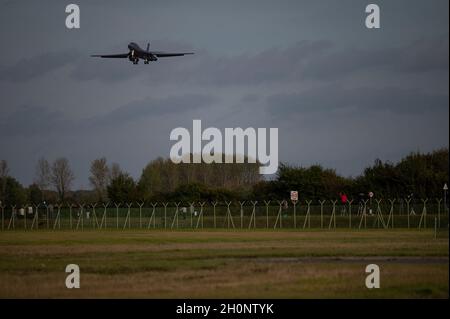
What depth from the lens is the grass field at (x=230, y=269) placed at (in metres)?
24.9

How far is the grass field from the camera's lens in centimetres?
2491

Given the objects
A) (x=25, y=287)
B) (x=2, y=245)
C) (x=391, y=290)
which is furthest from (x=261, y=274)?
(x=2, y=245)

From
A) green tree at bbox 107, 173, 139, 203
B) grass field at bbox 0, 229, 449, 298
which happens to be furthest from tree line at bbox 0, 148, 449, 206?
grass field at bbox 0, 229, 449, 298

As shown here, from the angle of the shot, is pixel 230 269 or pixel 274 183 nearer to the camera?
pixel 230 269

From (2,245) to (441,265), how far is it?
2563 centimetres

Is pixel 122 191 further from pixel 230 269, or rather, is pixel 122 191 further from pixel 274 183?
pixel 230 269

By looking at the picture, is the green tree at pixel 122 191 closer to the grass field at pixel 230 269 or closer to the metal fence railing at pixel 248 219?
the metal fence railing at pixel 248 219

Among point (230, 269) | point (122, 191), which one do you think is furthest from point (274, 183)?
point (230, 269)

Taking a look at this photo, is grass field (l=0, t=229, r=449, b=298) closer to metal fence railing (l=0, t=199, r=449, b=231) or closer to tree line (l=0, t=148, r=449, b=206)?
metal fence railing (l=0, t=199, r=449, b=231)

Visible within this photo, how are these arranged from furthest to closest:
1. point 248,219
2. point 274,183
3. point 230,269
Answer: point 274,183 < point 248,219 < point 230,269

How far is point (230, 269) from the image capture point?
3086cm

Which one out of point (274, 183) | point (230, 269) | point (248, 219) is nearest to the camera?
point (230, 269)

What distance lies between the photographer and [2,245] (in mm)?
47562
